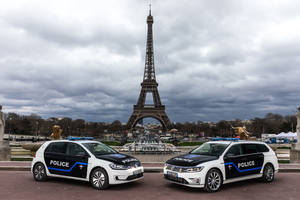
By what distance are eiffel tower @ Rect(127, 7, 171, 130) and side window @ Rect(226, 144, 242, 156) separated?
68.2 meters

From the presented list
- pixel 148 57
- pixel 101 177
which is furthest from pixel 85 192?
pixel 148 57

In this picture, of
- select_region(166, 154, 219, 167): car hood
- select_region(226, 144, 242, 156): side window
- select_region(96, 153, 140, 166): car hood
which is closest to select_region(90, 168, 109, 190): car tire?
select_region(96, 153, 140, 166): car hood

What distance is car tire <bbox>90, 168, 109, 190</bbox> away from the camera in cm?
801

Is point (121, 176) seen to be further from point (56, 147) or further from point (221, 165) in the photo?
point (221, 165)

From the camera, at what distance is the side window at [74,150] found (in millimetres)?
8820

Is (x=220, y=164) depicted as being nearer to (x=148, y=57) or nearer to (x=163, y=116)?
(x=163, y=116)

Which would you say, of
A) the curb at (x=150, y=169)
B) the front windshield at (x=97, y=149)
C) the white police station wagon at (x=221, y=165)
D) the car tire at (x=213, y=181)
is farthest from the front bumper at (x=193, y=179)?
the curb at (x=150, y=169)

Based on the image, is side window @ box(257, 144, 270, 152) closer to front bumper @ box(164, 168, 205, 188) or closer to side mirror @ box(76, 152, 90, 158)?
front bumper @ box(164, 168, 205, 188)

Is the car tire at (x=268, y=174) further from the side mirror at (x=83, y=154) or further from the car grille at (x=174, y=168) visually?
the side mirror at (x=83, y=154)

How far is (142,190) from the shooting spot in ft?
26.4

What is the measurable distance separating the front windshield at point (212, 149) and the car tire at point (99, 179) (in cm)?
348

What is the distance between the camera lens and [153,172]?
11406 mm

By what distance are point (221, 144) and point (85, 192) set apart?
4988 mm

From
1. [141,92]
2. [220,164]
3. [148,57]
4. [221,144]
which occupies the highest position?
[148,57]
